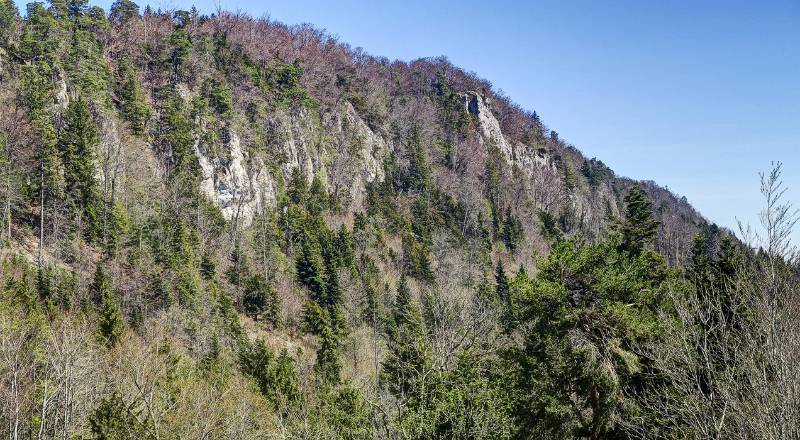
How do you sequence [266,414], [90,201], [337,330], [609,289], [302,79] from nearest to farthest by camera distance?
[609,289] → [266,414] → [90,201] → [337,330] → [302,79]

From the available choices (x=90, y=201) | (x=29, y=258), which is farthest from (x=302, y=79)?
(x=29, y=258)

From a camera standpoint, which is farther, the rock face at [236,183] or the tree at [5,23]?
the rock face at [236,183]

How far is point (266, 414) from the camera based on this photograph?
25.2 metres

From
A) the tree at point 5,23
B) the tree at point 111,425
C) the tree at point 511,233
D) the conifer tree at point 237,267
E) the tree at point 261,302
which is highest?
the tree at point 5,23

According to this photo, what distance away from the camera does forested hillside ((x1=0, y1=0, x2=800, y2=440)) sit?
13.5 metres

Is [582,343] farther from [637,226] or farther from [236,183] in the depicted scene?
[236,183]

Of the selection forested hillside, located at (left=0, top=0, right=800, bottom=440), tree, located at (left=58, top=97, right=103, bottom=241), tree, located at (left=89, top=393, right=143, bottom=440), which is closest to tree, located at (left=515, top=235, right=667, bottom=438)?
forested hillside, located at (left=0, top=0, right=800, bottom=440)

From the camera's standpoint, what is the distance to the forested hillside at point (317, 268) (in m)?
13.5

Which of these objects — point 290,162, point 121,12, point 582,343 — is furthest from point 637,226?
point 121,12

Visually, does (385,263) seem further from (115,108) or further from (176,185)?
(115,108)

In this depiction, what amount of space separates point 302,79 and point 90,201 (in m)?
50.9

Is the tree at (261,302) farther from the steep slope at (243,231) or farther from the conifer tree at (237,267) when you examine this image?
the conifer tree at (237,267)

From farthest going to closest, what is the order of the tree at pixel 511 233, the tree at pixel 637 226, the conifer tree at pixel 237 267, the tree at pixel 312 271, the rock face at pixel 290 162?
the tree at pixel 511 233, the rock face at pixel 290 162, the tree at pixel 312 271, the conifer tree at pixel 237 267, the tree at pixel 637 226

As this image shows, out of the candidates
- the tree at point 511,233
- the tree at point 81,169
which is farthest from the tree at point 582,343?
the tree at point 511,233
